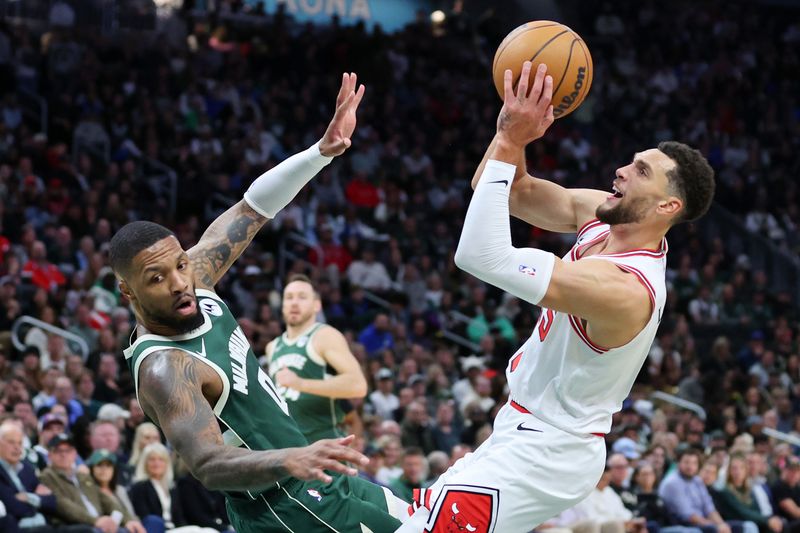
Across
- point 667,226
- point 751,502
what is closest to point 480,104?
point 751,502

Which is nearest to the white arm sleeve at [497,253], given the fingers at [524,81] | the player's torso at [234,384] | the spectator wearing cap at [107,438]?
the fingers at [524,81]

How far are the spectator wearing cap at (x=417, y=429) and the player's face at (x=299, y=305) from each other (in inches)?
152

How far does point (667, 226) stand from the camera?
449 centimetres

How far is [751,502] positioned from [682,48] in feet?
44.7

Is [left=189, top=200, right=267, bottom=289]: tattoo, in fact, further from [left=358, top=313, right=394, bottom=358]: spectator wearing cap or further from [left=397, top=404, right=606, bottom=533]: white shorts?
[left=358, top=313, right=394, bottom=358]: spectator wearing cap

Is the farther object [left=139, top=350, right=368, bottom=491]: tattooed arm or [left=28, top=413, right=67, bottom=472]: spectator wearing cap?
[left=28, top=413, right=67, bottom=472]: spectator wearing cap

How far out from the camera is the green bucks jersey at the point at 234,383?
4.18m

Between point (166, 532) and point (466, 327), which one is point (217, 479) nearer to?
point (166, 532)

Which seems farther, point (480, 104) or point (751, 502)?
point (480, 104)

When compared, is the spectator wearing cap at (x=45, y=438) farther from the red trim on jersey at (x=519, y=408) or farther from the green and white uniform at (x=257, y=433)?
the red trim on jersey at (x=519, y=408)

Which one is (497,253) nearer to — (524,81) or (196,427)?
(524,81)

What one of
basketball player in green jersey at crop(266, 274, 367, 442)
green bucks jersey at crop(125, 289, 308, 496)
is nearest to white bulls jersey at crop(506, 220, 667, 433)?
green bucks jersey at crop(125, 289, 308, 496)

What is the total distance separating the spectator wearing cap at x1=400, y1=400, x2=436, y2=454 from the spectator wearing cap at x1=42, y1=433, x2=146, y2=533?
351 cm

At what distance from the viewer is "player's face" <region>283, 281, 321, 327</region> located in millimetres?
8047
